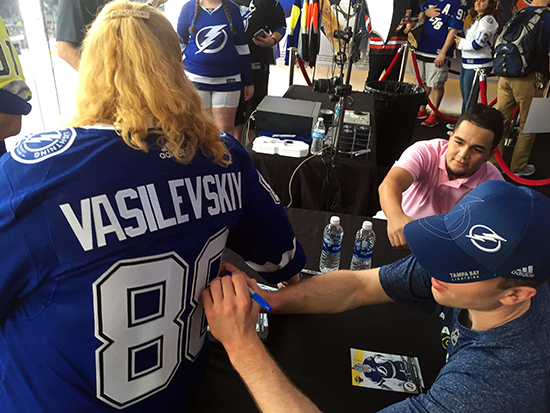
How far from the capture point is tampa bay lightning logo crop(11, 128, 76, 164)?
0.60m

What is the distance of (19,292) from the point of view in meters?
0.62

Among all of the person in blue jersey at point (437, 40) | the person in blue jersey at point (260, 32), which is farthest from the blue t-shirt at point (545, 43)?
the person in blue jersey at point (260, 32)

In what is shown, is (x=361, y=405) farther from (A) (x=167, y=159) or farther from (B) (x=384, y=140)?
(B) (x=384, y=140)

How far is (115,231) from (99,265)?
0.06 metres

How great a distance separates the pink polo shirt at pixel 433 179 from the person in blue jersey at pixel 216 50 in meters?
1.56

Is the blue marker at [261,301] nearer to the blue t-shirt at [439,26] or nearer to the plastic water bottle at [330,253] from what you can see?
the plastic water bottle at [330,253]

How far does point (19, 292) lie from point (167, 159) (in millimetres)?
312

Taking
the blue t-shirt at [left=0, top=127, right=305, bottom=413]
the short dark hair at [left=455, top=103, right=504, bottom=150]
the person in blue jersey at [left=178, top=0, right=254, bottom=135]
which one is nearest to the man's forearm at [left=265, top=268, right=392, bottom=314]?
the blue t-shirt at [left=0, top=127, right=305, bottom=413]

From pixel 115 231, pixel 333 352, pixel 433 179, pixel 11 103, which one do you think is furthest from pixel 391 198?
pixel 11 103

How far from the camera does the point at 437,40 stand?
503 cm

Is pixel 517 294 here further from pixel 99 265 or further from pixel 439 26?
pixel 439 26

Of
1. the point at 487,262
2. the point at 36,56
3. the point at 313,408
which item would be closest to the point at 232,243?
the point at 313,408

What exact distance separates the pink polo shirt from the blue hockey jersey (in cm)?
159

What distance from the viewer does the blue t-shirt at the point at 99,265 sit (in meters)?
0.58
